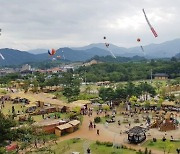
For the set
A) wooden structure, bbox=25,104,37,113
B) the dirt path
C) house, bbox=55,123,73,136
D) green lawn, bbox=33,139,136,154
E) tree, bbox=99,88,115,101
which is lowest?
green lawn, bbox=33,139,136,154

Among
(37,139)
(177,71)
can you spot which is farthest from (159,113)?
(177,71)

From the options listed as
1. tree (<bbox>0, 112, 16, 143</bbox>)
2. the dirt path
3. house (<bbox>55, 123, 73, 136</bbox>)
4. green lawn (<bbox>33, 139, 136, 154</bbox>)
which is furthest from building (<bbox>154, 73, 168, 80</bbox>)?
tree (<bbox>0, 112, 16, 143</bbox>)

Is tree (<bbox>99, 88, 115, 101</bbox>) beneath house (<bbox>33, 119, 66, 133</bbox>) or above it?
above

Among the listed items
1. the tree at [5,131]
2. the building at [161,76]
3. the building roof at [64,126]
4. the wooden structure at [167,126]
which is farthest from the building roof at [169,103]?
the building at [161,76]

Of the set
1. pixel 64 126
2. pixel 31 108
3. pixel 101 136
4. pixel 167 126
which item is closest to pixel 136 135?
pixel 101 136

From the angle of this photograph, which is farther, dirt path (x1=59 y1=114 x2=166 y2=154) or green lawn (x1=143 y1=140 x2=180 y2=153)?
dirt path (x1=59 y1=114 x2=166 y2=154)

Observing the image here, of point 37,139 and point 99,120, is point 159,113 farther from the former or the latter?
point 37,139

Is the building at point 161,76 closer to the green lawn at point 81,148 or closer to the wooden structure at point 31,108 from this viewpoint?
the wooden structure at point 31,108

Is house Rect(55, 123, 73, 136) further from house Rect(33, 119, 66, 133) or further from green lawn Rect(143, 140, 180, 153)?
green lawn Rect(143, 140, 180, 153)
